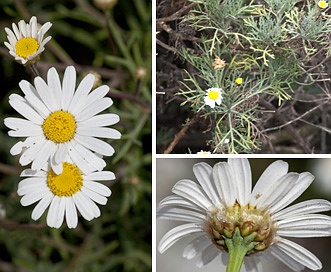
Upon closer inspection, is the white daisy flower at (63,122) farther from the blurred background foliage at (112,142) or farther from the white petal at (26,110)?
the blurred background foliage at (112,142)

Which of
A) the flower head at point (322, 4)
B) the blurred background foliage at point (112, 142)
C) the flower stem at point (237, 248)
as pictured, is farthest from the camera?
the blurred background foliage at point (112, 142)

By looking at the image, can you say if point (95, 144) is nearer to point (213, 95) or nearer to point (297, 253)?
point (213, 95)

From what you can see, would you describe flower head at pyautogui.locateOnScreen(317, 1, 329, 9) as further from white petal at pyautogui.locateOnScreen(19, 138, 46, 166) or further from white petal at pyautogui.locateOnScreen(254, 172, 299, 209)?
white petal at pyautogui.locateOnScreen(19, 138, 46, 166)

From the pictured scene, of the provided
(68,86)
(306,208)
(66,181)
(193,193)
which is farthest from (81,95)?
(306,208)

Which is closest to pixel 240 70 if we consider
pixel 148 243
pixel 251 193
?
pixel 251 193

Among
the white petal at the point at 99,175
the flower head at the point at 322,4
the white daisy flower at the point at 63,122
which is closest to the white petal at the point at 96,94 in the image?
the white daisy flower at the point at 63,122

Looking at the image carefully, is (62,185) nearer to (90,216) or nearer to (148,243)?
(90,216)
